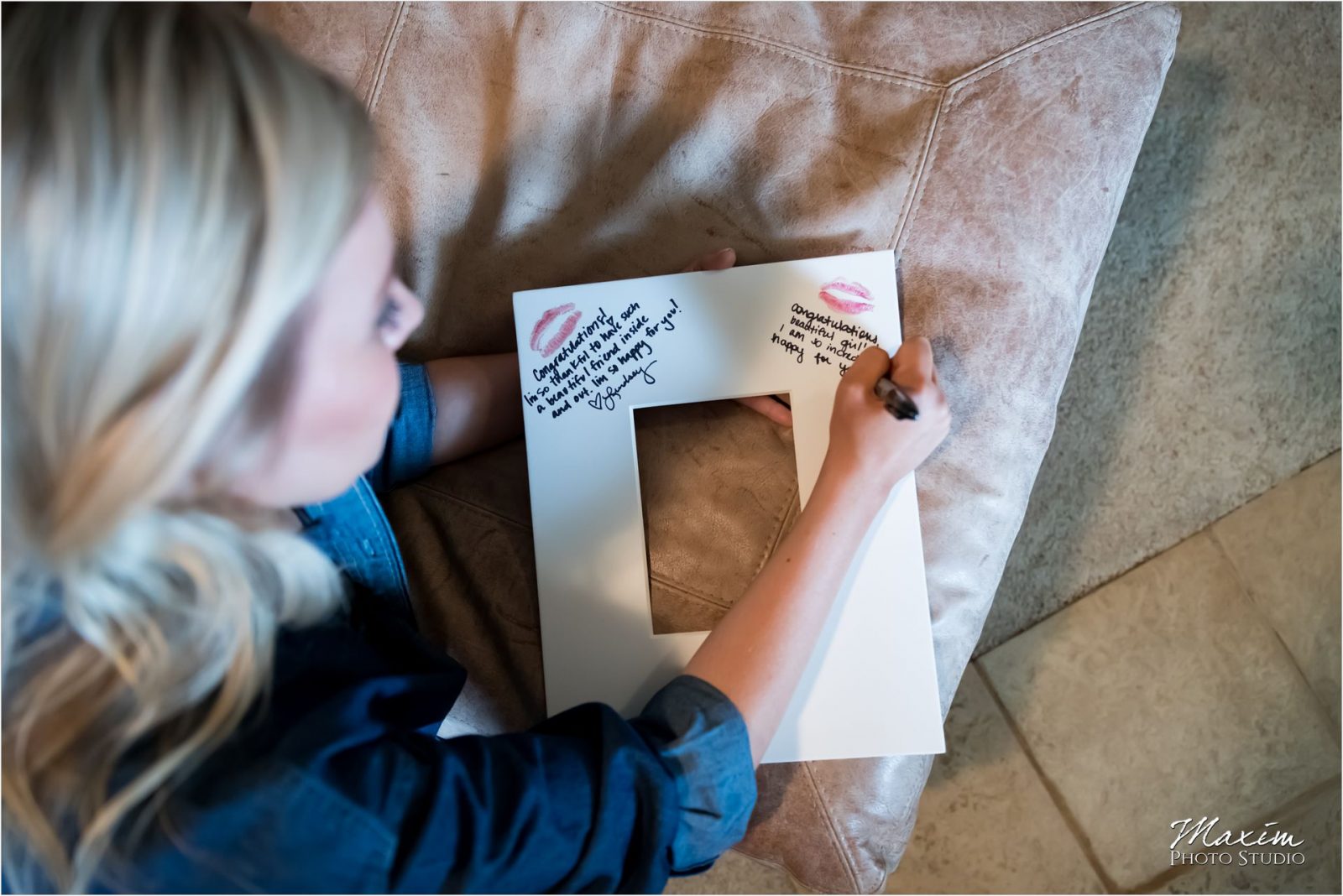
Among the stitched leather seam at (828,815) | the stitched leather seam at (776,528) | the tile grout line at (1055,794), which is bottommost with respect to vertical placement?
the tile grout line at (1055,794)

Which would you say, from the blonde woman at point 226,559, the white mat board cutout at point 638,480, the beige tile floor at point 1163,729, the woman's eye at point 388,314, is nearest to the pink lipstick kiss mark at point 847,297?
→ the white mat board cutout at point 638,480

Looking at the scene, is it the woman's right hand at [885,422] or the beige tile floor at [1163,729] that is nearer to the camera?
the woman's right hand at [885,422]

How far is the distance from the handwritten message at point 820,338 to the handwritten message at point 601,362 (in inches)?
3.5

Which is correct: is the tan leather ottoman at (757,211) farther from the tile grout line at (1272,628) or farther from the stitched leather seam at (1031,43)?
the tile grout line at (1272,628)

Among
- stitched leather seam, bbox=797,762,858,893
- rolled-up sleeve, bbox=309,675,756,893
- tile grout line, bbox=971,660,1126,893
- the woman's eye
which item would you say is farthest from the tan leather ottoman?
tile grout line, bbox=971,660,1126,893

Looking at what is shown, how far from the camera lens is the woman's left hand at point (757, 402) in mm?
715

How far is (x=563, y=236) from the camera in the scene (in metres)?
0.76

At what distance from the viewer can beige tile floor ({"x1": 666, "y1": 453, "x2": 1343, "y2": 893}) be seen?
0.95 m

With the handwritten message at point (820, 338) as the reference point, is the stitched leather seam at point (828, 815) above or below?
below

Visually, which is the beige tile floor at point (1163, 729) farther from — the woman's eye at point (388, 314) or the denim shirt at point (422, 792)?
the woman's eye at point (388, 314)

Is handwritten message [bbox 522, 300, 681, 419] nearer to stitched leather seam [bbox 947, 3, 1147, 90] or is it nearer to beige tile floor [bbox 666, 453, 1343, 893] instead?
stitched leather seam [bbox 947, 3, 1147, 90]

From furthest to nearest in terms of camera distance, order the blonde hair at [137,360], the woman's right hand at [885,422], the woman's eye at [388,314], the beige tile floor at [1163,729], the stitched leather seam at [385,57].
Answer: the beige tile floor at [1163,729] → the stitched leather seam at [385,57] → the woman's right hand at [885,422] → the woman's eye at [388,314] → the blonde hair at [137,360]

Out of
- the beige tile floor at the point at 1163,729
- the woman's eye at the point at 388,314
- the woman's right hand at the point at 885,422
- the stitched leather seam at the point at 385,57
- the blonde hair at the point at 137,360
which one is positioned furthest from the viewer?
the beige tile floor at the point at 1163,729

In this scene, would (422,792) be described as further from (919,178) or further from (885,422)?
(919,178)
